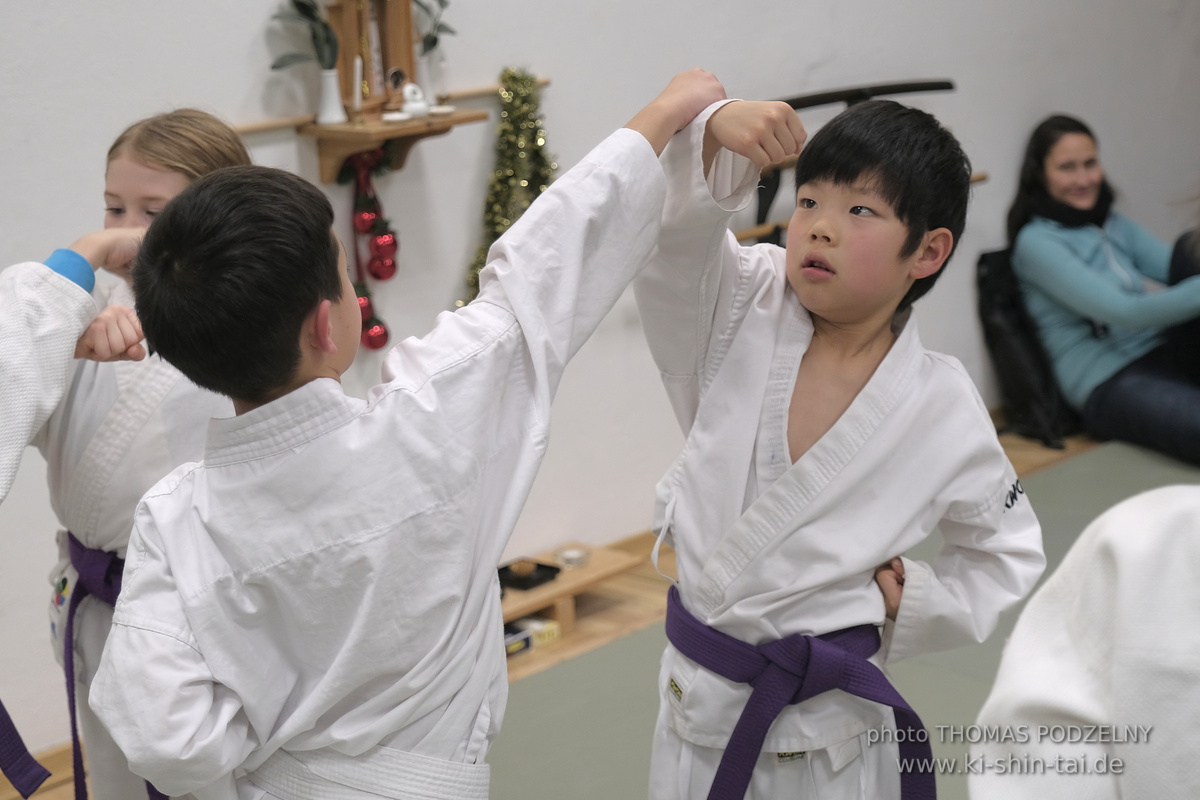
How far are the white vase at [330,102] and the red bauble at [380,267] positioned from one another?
1.19 ft

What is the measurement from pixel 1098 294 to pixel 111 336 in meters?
3.93

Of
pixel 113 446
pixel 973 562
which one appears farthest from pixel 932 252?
pixel 113 446

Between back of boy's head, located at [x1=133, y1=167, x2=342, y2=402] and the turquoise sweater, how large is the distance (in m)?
3.95

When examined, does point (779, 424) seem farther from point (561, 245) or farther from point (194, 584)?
point (194, 584)

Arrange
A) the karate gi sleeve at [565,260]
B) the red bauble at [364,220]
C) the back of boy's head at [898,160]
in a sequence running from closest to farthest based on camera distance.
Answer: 1. the karate gi sleeve at [565,260]
2. the back of boy's head at [898,160]
3. the red bauble at [364,220]

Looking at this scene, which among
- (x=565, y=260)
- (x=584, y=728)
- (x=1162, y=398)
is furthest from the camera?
(x=1162, y=398)

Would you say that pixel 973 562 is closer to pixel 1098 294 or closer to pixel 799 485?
pixel 799 485

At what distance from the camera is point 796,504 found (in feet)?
4.91

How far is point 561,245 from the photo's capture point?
3.98ft

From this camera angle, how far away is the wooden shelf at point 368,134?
266 cm

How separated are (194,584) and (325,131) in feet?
5.98

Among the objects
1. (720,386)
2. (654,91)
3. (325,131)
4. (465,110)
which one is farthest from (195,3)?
(720,386)

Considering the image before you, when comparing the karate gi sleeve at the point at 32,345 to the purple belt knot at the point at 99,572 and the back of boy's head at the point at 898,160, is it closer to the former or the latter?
the purple belt knot at the point at 99,572

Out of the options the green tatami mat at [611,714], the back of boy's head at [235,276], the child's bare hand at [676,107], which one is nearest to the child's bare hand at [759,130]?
the child's bare hand at [676,107]
